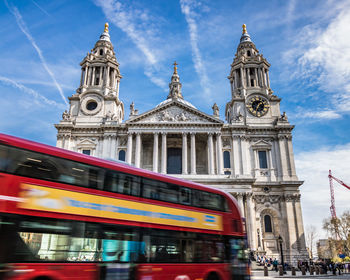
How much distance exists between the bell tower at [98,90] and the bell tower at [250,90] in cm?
1795

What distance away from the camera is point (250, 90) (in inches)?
1774

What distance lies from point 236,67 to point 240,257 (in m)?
39.6

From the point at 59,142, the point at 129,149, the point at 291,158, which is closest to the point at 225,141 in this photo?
the point at 291,158

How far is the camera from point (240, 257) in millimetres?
12367

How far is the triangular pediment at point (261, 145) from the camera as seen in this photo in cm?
4094

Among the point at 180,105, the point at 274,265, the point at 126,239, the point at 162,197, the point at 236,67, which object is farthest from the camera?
the point at 236,67

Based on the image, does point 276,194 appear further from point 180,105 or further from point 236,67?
point 236,67

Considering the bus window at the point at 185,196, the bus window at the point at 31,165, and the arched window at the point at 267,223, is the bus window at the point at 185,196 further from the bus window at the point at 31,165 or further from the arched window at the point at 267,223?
the arched window at the point at 267,223

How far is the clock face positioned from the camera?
4334cm

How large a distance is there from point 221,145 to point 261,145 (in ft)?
19.7

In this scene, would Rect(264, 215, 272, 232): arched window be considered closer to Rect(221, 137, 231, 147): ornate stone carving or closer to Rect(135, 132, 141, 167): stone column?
Rect(221, 137, 231, 147): ornate stone carving

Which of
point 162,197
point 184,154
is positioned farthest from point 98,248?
point 184,154

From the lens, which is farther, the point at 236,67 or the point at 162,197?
the point at 236,67

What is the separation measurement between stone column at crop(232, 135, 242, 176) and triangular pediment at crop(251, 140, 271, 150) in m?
2.52
